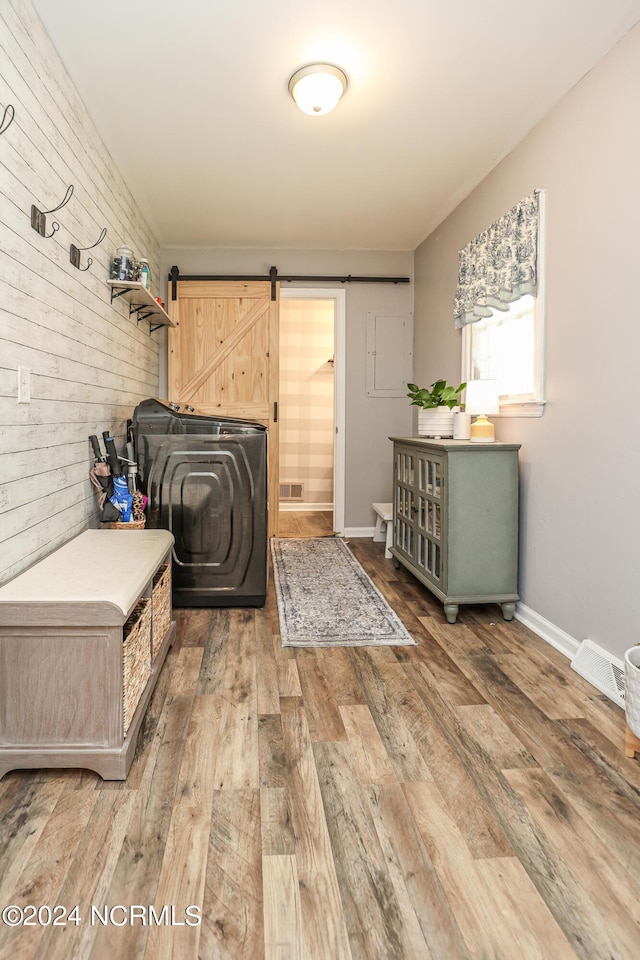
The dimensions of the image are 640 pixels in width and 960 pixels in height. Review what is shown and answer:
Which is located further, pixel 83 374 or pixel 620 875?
pixel 83 374

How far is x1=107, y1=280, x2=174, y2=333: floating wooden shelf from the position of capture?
309cm

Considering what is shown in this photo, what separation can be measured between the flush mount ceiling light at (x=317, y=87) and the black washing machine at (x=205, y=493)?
58.6 inches

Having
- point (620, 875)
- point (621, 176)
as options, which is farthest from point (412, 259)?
point (620, 875)

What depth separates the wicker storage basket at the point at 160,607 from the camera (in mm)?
2197

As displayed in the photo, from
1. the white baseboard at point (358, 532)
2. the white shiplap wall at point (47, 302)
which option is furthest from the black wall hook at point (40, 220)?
the white baseboard at point (358, 532)

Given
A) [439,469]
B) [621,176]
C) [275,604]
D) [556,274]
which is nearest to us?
[621,176]

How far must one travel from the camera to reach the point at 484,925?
3.75 feet

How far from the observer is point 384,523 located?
4.79m

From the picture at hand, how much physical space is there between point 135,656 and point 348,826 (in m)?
0.81

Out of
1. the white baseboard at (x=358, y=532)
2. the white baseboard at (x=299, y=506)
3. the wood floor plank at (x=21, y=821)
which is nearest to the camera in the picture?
the wood floor plank at (x=21, y=821)

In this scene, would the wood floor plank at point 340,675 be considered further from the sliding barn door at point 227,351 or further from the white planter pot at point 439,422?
the sliding barn door at point 227,351

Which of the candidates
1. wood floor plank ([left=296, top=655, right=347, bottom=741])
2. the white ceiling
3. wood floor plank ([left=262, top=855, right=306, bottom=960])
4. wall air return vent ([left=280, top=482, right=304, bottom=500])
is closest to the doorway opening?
wall air return vent ([left=280, top=482, right=304, bottom=500])

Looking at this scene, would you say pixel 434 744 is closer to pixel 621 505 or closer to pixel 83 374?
pixel 621 505

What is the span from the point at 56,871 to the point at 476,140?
138 inches
